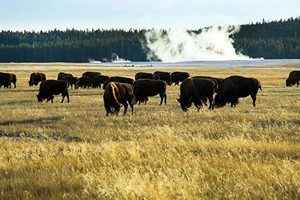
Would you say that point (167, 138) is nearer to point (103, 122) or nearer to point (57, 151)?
point (57, 151)

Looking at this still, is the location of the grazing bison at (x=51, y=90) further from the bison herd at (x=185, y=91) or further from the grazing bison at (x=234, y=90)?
the grazing bison at (x=234, y=90)

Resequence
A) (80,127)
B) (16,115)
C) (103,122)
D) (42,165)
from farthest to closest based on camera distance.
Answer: (16,115), (103,122), (80,127), (42,165)

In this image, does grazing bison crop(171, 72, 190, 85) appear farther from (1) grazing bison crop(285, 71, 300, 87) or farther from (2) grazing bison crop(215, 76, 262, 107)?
(2) grazing bison crop(215, 76, 262, 107)

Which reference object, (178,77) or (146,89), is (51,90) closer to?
(146,89)

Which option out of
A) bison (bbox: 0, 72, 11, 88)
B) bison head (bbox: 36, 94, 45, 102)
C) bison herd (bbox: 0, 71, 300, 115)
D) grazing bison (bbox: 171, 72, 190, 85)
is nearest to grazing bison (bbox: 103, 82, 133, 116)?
bison herd (bbox: 0, 71, 300, 115)

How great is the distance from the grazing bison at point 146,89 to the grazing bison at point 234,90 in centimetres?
326

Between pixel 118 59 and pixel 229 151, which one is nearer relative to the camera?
pixel 229 151

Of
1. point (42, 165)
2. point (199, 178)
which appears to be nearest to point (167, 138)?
point (42, 165)

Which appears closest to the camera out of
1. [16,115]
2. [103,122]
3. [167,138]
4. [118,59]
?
[167,138]

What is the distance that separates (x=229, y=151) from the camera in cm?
1175

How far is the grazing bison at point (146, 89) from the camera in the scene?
99.5 feet

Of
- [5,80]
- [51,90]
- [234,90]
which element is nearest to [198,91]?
[234,90]

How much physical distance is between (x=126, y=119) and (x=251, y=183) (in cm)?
1222

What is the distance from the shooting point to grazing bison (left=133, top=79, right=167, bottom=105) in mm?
30328
